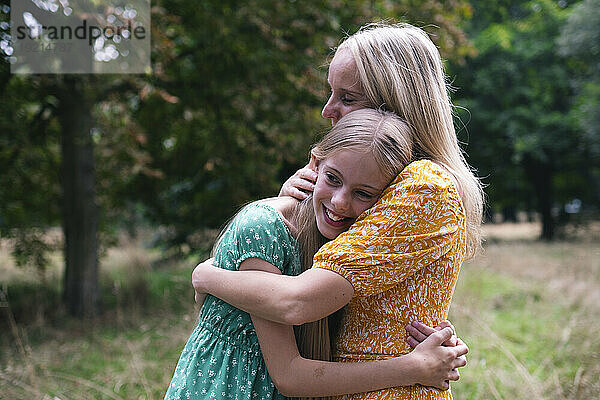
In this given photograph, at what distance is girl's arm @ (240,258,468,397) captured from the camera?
1.61 meters

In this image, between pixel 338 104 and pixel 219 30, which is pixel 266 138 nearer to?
pixel 219 30

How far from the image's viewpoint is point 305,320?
1539 mm

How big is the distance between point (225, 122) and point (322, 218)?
542 centimetres

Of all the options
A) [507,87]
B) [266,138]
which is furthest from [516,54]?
[266,138]

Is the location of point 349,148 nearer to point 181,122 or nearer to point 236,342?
point 236,342

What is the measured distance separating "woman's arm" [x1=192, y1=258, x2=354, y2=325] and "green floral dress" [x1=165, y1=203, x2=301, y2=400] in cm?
7

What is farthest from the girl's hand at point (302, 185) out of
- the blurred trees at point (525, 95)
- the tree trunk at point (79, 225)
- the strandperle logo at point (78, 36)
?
the blurred trees at point (525, 95)

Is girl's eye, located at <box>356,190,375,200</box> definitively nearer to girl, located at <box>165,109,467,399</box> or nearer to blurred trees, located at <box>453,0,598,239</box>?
girl, located at <box>165,109,467,399</box>

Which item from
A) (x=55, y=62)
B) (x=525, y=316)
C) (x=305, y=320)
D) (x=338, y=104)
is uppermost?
(x=55, y=62)

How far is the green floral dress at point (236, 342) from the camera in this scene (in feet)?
5.39

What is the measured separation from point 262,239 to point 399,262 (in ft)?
1.18

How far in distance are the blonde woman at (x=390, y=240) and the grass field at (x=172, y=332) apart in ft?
5.87

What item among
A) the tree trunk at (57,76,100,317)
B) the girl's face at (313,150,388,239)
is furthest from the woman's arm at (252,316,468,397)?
the tree trunk at (57,76,100,317)

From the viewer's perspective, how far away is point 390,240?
61.0 inches
